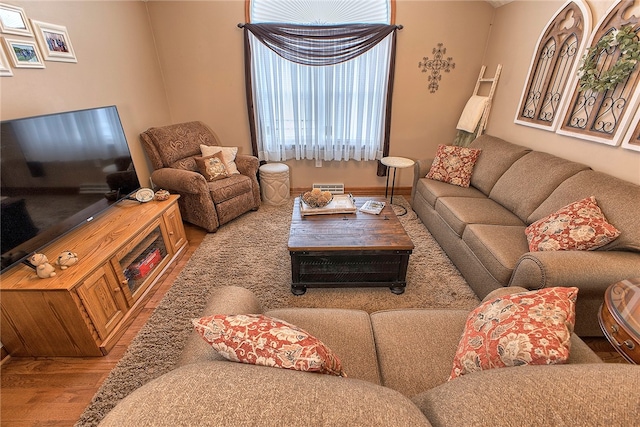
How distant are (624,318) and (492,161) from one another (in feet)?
6.78

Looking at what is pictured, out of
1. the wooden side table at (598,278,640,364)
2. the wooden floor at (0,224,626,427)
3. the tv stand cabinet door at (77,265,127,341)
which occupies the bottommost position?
the wooden floor at (0,224,626,427)

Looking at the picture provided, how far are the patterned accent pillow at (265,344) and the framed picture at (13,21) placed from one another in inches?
89.2

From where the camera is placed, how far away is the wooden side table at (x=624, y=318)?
947mm

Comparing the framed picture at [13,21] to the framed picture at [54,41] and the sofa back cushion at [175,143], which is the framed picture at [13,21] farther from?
the sofa back cushion at [175,143]

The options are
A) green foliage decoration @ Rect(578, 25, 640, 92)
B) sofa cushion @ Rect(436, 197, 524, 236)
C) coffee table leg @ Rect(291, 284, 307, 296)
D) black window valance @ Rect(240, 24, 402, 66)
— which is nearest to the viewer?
green foliage decoration @ Rect(578, 25, 640, 92)

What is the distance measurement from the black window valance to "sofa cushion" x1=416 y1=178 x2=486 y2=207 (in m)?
1.75

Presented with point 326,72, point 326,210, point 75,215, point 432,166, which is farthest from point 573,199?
point 75,215

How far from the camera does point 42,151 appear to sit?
159 cm

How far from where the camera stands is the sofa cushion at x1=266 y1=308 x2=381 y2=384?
1.06 m

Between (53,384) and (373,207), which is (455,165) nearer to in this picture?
(373,207)

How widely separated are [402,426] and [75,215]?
2.18 m

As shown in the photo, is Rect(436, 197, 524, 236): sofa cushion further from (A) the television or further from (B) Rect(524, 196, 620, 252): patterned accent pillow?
(A) the television

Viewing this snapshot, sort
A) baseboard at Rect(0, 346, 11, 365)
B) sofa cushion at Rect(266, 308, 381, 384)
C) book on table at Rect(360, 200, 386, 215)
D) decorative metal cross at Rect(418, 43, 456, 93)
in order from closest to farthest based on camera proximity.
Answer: sofa cushion at Rect(266, 308, 381, 384) → baseboard at Rect(0, 346, 11, 365) → book on table at Rect(360, 200, 386, 215) → decorative metal cross at Rect(418, 43, 456, 93)

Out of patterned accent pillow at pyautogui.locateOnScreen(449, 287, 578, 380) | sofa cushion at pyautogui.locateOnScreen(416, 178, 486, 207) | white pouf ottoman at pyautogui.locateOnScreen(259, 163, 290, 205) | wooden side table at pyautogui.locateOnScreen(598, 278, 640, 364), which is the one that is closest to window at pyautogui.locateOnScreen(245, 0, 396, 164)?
white pouf ottoman at pyautogui.locateOnScreen(259, 163, 290, 205)
